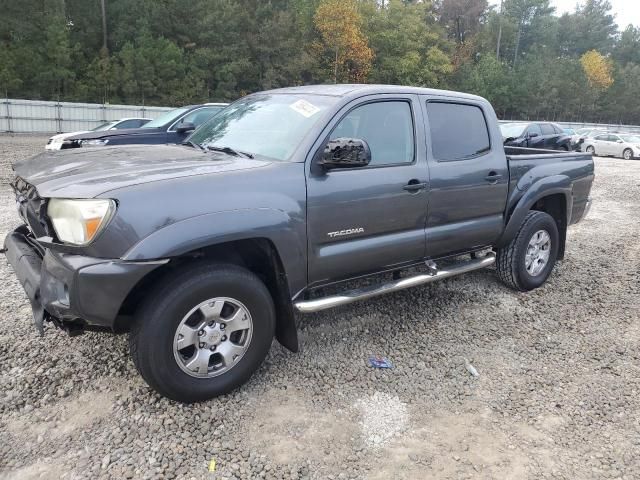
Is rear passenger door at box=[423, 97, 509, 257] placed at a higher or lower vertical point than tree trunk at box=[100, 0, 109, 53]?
lower

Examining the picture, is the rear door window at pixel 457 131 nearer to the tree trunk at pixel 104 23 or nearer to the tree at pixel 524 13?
the tree trunk at pixel 104 23

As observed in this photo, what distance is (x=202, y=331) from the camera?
2.94 m

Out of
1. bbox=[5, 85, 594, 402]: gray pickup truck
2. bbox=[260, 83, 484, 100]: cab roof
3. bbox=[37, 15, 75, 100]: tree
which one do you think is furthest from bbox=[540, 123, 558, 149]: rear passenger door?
bbox=[37, 15, 75, 100]: tree

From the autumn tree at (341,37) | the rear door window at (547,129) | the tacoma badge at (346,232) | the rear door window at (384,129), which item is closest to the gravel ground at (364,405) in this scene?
the tacoma badge at (346,232)

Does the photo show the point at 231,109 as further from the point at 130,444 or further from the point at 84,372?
the point at 130,444

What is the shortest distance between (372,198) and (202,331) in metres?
1.43

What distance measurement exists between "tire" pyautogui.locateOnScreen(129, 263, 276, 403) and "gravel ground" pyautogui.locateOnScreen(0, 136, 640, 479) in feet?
0.57

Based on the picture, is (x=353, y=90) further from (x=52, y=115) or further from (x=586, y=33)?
(x=586, y=33)

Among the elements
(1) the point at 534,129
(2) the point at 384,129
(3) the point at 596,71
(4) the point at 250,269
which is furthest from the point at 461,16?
(4) the point at 250,269

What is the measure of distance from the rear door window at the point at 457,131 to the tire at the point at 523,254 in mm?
939

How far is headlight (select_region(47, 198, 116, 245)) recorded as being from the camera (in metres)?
2.58

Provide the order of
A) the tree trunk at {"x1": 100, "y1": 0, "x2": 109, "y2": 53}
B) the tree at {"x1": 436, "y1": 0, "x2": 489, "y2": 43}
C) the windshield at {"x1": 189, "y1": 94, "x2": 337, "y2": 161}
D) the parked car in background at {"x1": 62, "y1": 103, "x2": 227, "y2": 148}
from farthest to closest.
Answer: the tree at {"x1": 436, "y1": 0, "x2": 489, "y2": 43}, the tree trunk at {"x1": 100, "y1": 0, "x2": 109, "y2": 53}, the parked car in background at {"x1": 62, "y1": 103, "x2": 227, "y2": 148}, the windshield at {"x1": 189, "y1": 94, "x2": 337, "y2": 161}

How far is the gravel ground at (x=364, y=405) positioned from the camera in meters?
2.62

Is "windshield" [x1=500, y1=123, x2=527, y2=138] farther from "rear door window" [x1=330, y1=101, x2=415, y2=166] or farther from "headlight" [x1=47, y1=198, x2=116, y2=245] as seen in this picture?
"headlight" [x1=47, y1=198, x2=116, y2=245]
